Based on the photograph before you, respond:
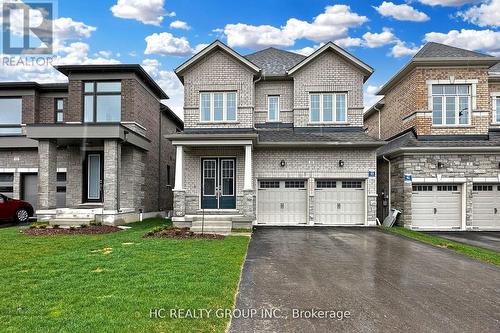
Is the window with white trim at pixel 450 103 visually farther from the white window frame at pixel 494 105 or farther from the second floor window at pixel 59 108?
the second floor window at pixel 59 108

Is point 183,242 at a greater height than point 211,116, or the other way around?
point 211,116

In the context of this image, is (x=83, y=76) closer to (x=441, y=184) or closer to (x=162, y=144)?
(x=162, y=144)

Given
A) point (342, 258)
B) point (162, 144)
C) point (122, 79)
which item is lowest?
point (342, 258)

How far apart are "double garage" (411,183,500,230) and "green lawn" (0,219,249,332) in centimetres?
976

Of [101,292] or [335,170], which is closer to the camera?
[101,292]

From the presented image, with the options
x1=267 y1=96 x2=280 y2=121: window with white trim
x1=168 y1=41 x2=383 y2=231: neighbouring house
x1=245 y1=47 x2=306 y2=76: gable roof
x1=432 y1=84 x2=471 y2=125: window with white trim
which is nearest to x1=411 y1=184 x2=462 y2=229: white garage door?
x1=168 y1=41 x2=383 y2=231: neighbouring house

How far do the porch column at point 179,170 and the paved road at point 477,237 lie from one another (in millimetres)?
10919

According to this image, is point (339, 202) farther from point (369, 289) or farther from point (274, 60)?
point (369, 289)

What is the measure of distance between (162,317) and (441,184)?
48.1ft

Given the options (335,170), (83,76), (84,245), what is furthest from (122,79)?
(335,170)

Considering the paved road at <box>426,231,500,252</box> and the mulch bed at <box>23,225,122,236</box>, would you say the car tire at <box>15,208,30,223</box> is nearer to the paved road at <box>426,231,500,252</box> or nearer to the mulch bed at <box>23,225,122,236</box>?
the mulch bed at <box>23,225,122,236</box>

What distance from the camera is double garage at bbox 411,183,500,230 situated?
49.4 feet

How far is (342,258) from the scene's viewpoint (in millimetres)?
8461

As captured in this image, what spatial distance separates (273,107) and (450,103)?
830cm
